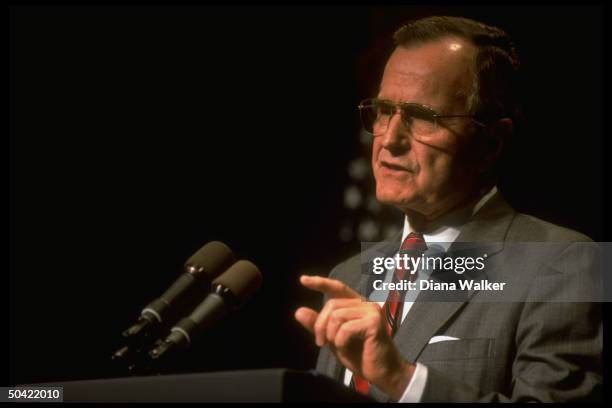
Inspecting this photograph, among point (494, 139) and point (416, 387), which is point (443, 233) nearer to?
point (494, 139)

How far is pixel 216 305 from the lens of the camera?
1701 mm

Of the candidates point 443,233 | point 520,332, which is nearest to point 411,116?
point 443,233

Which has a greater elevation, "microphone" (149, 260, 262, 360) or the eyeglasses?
the eyeglasses

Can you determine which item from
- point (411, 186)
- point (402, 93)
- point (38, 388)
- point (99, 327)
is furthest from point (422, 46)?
point (99, 327)

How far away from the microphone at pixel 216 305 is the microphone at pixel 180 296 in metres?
0.04

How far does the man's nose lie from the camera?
2395mm

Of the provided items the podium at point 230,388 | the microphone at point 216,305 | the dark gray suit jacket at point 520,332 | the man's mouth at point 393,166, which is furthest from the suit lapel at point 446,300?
the podium at point 230,388

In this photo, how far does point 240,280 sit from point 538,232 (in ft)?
3.10

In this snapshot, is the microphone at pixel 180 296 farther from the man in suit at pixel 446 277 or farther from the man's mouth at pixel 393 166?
the man's mouth at pixel 393 166

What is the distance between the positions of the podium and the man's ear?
4.12 feet

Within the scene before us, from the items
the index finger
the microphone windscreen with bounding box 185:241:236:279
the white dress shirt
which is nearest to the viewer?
the index finger

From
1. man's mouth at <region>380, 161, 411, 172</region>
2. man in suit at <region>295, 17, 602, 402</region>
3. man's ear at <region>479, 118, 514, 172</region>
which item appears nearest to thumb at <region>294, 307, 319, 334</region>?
man in suit at <region>295, 17, 602, 402</region>

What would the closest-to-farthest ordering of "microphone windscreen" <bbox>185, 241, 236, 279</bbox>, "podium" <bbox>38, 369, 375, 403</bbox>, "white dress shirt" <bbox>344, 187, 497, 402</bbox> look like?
"podium" <bbox>38, 369, 375, 403</bbox>
"microphone windscreen" <bbox>185, 241, 236, 279</bbox>
"white dress shirt" <bbox>344, 187, 497, 402</bbox>

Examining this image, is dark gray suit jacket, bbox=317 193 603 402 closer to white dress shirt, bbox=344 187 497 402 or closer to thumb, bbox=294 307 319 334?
white dress shirt, bbox=344 187 497 402
